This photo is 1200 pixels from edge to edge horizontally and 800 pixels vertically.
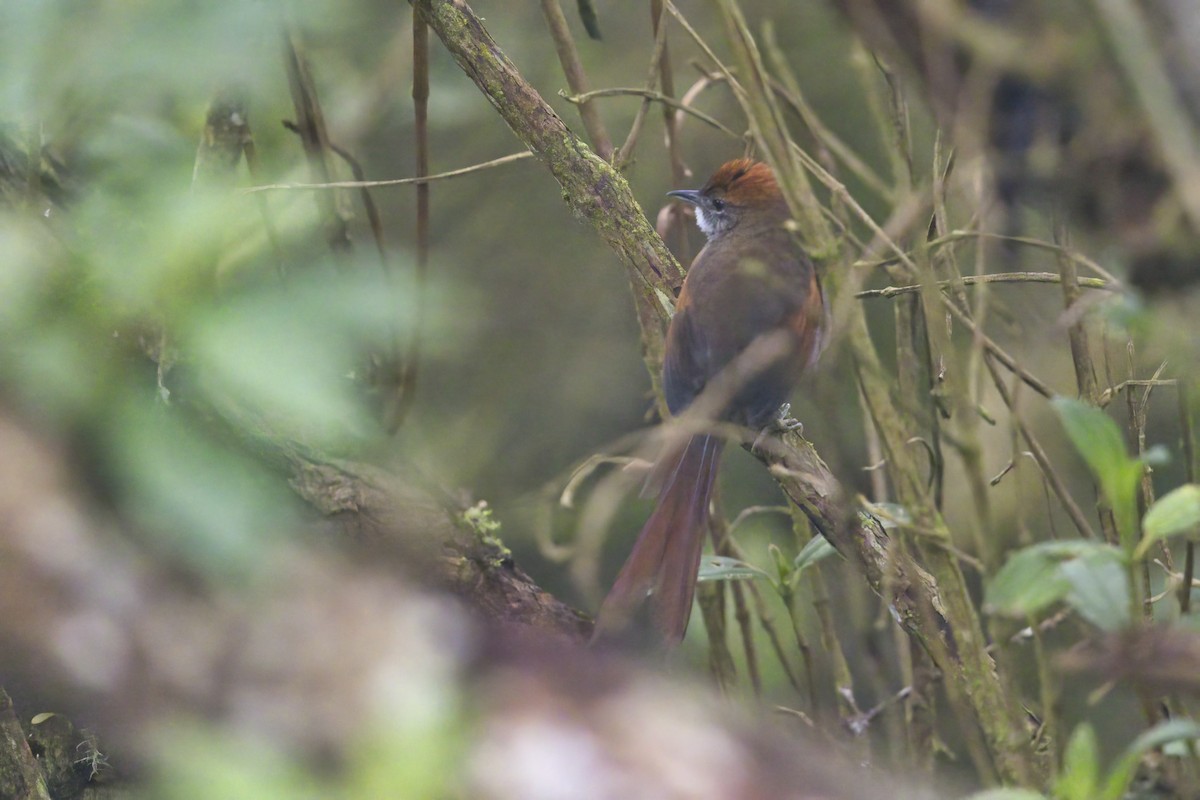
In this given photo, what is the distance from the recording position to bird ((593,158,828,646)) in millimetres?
2076

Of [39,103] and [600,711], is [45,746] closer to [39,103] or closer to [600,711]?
[39,103]

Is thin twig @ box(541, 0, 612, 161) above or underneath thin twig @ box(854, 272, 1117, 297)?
above

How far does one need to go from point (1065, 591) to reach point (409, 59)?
3101 mm

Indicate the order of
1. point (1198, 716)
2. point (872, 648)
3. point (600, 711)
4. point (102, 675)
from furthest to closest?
point (872, 648), point (102, 675), point (1198, 716), point (600, 711)

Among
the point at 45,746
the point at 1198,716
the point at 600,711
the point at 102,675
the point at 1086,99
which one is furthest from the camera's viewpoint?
the point at 45,746

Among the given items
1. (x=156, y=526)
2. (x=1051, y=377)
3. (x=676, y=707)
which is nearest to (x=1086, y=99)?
(x=676, y=707)

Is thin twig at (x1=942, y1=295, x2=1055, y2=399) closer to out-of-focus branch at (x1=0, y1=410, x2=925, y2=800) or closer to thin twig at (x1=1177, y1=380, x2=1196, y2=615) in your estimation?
thin twig at (x1=1177, y1=380, x2=1196, y2=615)

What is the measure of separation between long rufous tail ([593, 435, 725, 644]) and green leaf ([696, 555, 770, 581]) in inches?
1.3

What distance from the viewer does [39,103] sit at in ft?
5.18

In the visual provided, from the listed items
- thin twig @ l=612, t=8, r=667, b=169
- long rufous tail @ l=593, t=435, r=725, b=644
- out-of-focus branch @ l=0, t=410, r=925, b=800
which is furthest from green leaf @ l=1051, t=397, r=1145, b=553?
thin twig @ l=612, t=8, r=667, b=169

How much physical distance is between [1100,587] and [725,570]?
0.93 metres

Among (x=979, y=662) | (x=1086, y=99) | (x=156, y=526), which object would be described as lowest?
(x=979, y=662)

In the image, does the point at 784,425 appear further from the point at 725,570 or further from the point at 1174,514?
the point at 1174,514

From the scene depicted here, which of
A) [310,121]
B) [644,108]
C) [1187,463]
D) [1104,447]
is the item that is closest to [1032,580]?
[1104,447]
